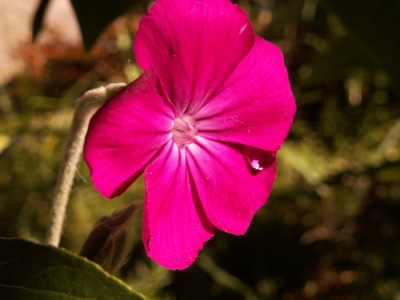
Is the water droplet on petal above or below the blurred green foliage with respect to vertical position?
above

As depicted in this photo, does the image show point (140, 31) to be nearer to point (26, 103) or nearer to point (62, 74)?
point (26, 103)

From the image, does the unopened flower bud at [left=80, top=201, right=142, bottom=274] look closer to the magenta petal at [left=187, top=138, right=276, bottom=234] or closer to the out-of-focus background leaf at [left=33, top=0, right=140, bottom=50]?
the magenta petal at [left=187, top=138, right=276, bottom=234]

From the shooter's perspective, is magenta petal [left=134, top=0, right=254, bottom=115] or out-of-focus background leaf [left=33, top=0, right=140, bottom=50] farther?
out-of-focus background leaf [left=33, top=0, right=140, bottom=50]

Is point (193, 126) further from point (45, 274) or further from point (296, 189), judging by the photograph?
point (296, 189)

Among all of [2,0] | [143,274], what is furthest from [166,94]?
[2,0]

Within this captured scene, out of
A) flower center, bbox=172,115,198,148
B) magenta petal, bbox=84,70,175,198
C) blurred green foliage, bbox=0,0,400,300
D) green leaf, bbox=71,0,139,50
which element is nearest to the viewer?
magenta petal, bbox=84,70,175,198

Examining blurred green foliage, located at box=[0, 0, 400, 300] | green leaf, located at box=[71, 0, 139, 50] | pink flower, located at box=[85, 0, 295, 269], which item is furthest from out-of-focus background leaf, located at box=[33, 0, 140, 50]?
blurred green foliage, located at box=[0, 0, 400, 300]
